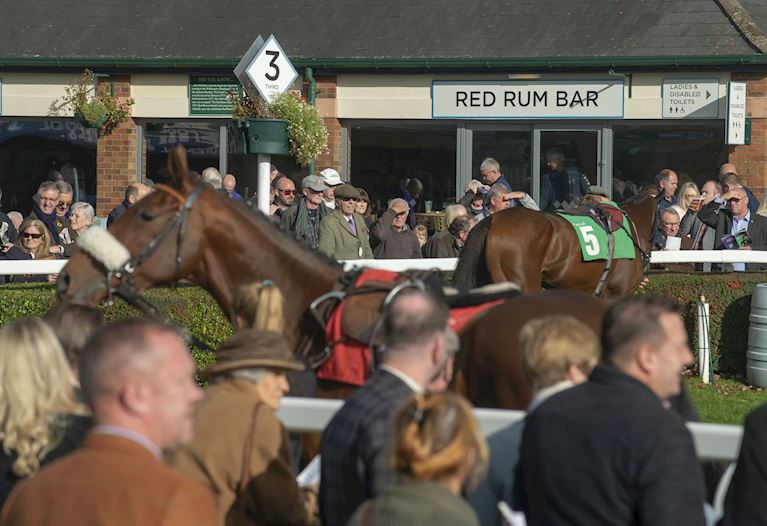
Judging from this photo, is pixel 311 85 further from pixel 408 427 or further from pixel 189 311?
pixel 408 427

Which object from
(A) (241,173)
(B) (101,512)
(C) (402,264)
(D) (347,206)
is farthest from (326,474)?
(A) (241,173)

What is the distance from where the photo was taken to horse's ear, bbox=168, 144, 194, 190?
6.33 meters

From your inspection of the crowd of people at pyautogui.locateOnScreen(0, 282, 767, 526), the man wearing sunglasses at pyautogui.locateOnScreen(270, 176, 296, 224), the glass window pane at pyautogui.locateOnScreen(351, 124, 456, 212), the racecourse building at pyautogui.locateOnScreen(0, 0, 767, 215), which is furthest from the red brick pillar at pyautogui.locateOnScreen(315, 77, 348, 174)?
the crowd of people at pyautogui.locateOnScreen(0, 282, 767, 526)

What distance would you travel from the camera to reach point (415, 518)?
3051 mm

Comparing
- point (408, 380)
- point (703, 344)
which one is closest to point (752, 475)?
point (408, 380)

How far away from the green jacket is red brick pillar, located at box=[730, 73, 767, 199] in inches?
291

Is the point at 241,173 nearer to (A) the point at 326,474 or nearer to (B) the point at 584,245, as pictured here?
(B) the point at 584,245

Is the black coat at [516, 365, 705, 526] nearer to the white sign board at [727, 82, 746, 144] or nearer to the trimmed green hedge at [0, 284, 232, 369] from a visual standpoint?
the trimmed green hedge at [0, 284, 232, 369]

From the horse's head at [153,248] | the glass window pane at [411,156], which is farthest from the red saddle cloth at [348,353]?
the glass window pane at [411,156]

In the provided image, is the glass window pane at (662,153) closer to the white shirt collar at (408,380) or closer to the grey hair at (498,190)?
the grey hair at (498,190)

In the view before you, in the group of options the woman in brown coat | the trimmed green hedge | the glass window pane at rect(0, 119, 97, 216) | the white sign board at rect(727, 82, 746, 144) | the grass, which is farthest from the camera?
the glass window pane at rect(0, 119, 97, 216)

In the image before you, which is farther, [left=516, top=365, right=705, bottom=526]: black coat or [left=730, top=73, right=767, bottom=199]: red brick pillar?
[left=730, top=73, right=767, bottom=199]: red brick pillar

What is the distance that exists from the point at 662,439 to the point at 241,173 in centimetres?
1589

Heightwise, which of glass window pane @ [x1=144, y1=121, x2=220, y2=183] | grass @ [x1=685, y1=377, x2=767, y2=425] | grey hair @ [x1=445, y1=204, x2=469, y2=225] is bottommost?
grass @ [x1=685, y1=377, x2=767, y2=425]
